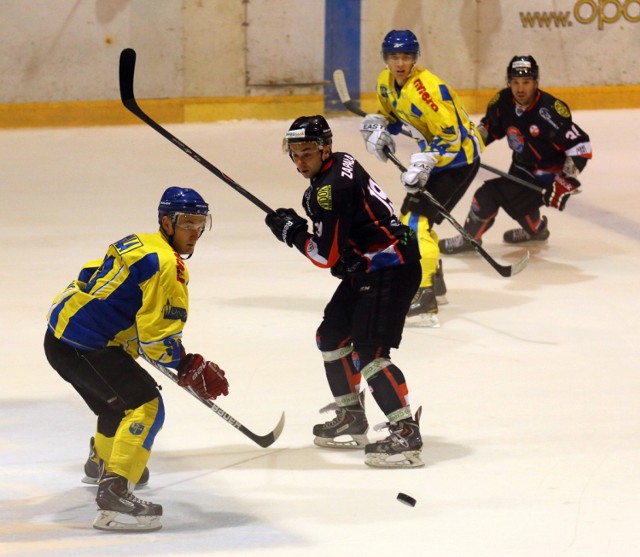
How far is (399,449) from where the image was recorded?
13.5ft

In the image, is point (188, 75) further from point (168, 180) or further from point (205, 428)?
point (205, 428)

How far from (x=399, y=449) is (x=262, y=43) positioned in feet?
23.9

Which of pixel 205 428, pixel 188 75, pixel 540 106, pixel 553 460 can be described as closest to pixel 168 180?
pixel 188 75

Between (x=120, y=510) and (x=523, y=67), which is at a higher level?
(x=523, y=67)

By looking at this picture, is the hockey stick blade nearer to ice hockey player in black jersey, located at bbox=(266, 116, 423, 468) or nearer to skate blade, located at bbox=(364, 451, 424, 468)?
ice hockey player in black jersey, located at bbox=(266, 116, 423, 468)

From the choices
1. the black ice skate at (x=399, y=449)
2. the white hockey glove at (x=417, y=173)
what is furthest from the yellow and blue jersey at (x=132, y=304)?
the white hockey glove at (x=417, y=173)

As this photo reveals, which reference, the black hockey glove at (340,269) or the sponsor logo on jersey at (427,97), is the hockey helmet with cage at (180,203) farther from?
the sponsor logo on jersey at (427,97)

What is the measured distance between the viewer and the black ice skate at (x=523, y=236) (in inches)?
302

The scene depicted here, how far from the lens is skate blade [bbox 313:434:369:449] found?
14.3 ft

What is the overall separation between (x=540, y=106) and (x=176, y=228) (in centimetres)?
383

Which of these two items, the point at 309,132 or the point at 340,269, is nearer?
the point at 309,132

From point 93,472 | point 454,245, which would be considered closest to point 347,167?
point 93,472

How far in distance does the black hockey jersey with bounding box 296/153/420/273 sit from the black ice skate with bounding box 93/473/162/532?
1004 mm

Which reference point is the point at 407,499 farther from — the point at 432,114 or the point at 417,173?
the point at 432,114
